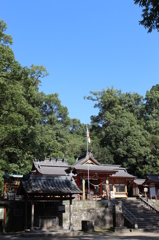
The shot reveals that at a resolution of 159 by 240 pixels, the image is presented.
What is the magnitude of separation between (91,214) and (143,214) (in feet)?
17.0

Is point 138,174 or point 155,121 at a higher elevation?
point 155,121

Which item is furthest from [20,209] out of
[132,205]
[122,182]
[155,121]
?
[155,121]

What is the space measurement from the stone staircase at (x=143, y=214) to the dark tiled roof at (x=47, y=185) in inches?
286

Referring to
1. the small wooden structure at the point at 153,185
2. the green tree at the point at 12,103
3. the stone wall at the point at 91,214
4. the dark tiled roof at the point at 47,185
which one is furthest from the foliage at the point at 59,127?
the small wooden structure at the point at 153,185

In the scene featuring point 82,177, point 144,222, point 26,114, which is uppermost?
point 26,114

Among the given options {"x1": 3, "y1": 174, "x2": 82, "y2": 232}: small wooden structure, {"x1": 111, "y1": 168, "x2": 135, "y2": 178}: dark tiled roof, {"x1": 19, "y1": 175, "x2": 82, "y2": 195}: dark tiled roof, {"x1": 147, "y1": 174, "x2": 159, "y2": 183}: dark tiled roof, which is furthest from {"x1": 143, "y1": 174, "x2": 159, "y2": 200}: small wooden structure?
{"x1": 19, "y1": 175, "x2": 82, "y2": 195}: dark tiled roof

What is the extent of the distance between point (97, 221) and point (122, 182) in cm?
1332

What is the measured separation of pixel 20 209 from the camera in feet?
60.5

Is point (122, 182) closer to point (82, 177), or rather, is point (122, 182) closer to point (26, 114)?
point (82, 177)

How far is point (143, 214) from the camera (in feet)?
74.8

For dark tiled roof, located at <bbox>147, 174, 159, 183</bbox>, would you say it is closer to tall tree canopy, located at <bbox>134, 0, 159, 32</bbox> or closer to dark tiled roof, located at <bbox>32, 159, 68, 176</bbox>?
dark tiled roof, located at <bbox>32, 159, 68, 176</bbox>

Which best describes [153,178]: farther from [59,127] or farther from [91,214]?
[59,127]

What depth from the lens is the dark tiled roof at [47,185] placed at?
15477 mm

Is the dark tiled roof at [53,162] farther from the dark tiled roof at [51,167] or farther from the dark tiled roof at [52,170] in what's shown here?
the dark tiled roof at [52,170]
